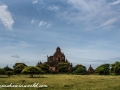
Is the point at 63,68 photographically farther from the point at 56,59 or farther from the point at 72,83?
the point at 72,83

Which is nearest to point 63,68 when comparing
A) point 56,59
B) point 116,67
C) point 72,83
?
point 56,59

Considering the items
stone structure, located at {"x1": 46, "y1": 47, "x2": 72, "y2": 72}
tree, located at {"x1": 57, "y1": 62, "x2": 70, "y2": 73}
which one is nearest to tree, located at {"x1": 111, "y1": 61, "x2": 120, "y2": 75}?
tree, located at {"x1": 57, "y1": 62, "x2": 70, "y2": 73}

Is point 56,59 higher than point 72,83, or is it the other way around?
point 56,59

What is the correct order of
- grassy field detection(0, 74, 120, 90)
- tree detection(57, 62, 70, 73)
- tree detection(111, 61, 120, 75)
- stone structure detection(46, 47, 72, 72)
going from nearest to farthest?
grassy field detection(0, 74, 120, 90), tree detection(111, 61, 120, 75), tree detection(57, 62, 70, 73), stone structure detection(46, 47, 72, 72)

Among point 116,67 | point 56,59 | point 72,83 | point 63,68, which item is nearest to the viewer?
point 72,83

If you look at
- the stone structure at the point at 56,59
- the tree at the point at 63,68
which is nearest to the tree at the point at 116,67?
the tree at the point at 63,68

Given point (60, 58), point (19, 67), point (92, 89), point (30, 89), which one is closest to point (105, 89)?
point (92, 89)

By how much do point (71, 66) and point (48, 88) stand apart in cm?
8796

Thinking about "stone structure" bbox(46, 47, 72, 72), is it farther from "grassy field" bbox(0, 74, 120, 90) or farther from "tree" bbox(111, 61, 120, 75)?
"grassy field" bbox(0, 74, 120, 90)

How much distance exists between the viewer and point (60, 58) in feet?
395

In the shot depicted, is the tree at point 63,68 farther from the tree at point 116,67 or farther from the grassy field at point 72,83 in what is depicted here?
the grassy field at point 72,83

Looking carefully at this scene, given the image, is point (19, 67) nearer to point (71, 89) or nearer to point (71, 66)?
point (71, 66)

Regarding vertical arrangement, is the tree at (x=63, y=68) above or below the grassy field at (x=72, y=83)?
above

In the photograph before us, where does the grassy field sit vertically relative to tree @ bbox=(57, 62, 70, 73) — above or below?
below
